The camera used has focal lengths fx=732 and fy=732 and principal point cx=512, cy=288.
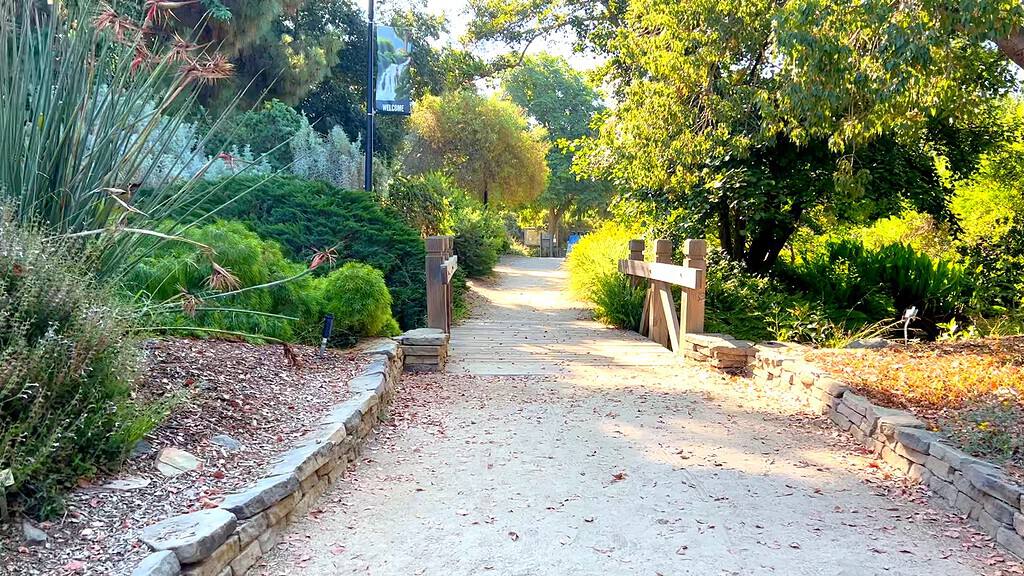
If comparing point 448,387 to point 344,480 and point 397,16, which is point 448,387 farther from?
point 397,16

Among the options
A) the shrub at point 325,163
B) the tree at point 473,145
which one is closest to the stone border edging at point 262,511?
the shrub at point 325,163

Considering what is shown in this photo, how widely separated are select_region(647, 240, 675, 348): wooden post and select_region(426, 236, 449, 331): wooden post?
2.41m

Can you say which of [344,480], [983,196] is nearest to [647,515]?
[344,480]

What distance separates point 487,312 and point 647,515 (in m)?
7.63

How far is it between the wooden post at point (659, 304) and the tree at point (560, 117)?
25.7 metres

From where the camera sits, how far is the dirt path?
3.05 meters

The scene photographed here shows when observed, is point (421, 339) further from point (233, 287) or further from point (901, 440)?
point (901, 440)

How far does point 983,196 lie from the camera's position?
10172mm

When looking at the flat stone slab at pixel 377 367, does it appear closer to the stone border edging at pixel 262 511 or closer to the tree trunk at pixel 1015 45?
the stone border edging at pixel 262 511

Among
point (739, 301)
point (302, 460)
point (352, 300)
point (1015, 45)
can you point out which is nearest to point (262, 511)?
point (302, 460)

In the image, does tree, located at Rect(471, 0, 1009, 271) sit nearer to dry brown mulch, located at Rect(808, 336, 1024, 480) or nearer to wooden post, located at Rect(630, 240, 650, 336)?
wooden post, located at Rect(630, 240, 650, 336)

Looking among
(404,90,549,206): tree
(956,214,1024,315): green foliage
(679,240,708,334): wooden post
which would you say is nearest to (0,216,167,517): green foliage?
(679,240,708,334): wooden post

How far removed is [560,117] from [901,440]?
34489 mm

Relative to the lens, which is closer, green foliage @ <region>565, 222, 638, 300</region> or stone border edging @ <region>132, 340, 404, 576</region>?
stone border edging @ <region>132, 340, 404, 576</region>
